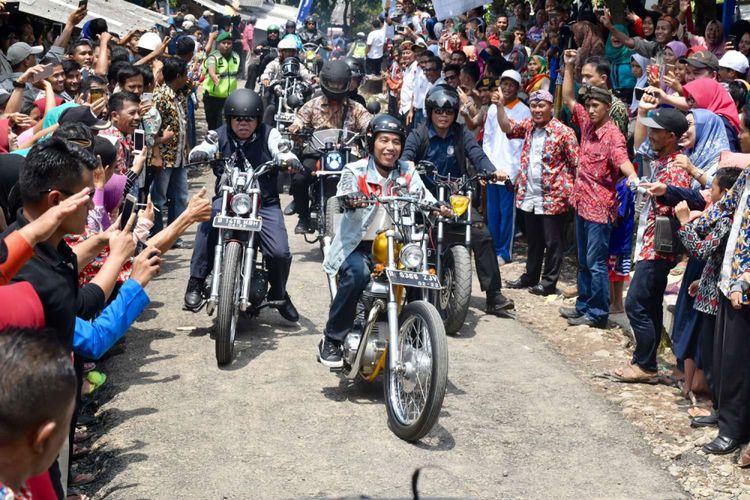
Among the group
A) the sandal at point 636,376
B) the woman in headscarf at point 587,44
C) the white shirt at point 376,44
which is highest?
the white shirt at point 376,44

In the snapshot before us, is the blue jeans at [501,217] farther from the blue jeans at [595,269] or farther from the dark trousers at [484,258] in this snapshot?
the blue jeans at [595,269]

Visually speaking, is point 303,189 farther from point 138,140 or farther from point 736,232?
point 736,232

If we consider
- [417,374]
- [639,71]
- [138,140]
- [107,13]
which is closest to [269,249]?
[138,140]

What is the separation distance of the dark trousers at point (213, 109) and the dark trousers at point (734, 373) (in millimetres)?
11150

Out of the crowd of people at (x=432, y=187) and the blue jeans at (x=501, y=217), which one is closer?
the crowd of people at (x=432, y=187)

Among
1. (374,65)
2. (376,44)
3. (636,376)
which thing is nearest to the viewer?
(636,376)

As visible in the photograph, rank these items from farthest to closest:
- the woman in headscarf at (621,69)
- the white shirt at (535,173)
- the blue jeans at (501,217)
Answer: the woman in headscarf at (621,69), the blue jeans at (501,217), the white shirt at (535,173)

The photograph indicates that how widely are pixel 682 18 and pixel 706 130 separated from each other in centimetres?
433

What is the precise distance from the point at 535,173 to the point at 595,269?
4.65 feet

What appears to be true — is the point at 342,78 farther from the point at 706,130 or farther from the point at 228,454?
the point at 228,454

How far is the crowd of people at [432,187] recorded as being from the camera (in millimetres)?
3721

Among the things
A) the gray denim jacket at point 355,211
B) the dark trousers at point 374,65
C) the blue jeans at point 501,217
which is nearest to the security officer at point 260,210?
the gray denim jacket at point 355,211

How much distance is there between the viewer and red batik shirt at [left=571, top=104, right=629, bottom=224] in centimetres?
820

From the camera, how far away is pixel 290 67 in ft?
48.4
